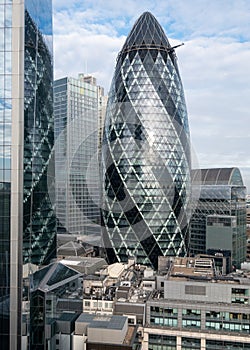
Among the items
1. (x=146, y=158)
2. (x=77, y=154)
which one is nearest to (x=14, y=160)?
(x=146, y=158)

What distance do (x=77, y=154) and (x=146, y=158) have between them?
26908 mm

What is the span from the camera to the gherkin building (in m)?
41.0

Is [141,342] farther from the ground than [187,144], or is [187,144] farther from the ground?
[187,144]

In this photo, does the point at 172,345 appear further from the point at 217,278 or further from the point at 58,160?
the point at 58,160

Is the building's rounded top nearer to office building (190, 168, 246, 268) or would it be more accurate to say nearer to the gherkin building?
the gherkin building

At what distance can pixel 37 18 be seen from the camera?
52.0ft

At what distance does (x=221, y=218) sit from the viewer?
48.5 meters

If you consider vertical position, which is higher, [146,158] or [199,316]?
[146,158]

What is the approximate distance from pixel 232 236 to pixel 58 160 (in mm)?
31245

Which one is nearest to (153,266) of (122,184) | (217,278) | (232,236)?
(122,184)

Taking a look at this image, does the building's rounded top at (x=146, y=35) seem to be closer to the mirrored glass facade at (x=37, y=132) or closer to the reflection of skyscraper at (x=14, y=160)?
the mirrored glass facade at (x=37, y=132)

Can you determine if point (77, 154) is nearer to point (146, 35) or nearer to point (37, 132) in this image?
point (146, 35)

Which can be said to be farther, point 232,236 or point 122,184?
point 232,236

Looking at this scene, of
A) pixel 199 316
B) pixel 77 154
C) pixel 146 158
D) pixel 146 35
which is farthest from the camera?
pixel 77 154
